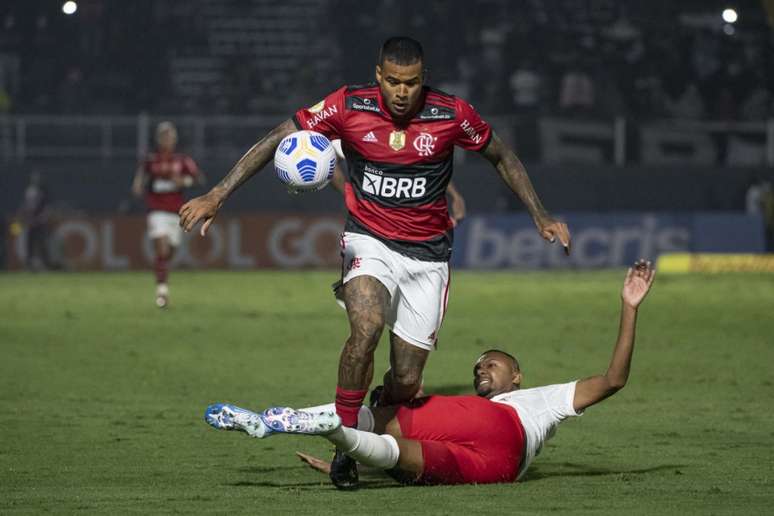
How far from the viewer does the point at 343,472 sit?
707 centimetres

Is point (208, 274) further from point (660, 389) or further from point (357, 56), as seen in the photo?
point (660, 389)

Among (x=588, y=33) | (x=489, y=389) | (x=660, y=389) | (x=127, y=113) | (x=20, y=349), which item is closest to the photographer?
(x=489, y=389)

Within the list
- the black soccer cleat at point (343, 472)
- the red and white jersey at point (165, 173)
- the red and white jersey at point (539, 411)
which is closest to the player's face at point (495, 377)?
the red and white jersey at point (539, 411)

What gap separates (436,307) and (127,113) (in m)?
22.9

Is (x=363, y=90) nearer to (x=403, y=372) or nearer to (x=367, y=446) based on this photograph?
(x=403, y=372)

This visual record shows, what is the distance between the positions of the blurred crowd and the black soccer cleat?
74.6ft

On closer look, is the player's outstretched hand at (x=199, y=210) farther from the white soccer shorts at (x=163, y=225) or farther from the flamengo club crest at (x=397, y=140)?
the white soccer shorts at (x=163, y=225)

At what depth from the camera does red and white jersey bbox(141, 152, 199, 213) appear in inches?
808

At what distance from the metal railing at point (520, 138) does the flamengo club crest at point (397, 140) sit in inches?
Result: 765

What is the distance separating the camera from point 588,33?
31875 mm

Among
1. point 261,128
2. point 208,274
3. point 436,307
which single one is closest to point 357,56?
point 261,128

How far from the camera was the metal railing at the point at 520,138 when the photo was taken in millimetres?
27094

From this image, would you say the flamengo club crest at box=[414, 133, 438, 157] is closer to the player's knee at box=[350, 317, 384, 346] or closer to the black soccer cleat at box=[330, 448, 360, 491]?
the player's knee at box=[350, 317, 384, 346]

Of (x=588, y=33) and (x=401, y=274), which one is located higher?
(x=588, y=33)
